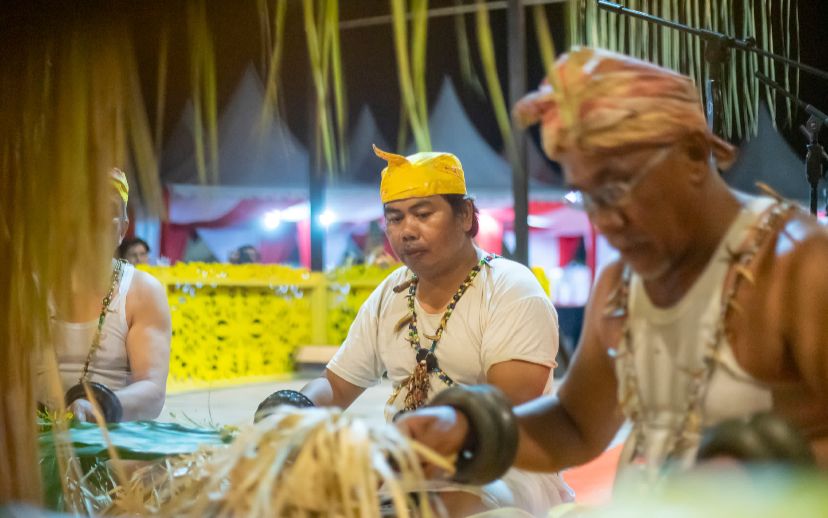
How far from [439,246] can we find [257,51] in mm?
1054

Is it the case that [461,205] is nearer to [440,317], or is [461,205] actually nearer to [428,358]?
[440,317]

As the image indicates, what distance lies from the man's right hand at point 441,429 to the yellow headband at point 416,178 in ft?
3.75

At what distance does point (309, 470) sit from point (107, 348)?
5.40 feet

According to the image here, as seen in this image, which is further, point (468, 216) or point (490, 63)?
point (468, 216)

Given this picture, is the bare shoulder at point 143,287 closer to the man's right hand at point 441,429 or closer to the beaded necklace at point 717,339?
the man's right hand at point 441,429

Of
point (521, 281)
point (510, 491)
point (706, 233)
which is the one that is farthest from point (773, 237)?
point (521, 281)

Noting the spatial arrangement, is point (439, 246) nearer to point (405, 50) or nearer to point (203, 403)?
point (405, 50)

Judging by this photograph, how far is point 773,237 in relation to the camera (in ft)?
3.83

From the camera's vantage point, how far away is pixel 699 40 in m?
2.33

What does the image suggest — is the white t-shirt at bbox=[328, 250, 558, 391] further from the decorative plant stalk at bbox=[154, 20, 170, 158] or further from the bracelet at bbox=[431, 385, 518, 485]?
the decorative plant stalk at bbox=[154, 20, 170, 158]

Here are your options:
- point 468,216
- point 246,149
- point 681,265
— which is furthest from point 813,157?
point 246,149

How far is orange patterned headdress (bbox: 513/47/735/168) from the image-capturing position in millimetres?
1060

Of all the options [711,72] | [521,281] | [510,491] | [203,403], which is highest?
[711,72]

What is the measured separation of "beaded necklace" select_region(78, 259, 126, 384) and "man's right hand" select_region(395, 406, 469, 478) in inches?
54.2
